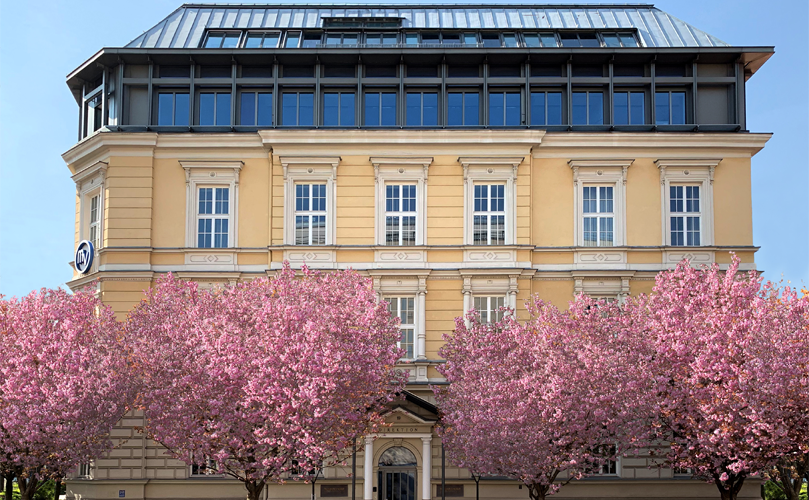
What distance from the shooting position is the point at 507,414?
32.9 metres

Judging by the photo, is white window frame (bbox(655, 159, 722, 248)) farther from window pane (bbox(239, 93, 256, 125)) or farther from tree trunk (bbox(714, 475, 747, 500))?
window pane (bbox(239, 93, 256, 125))

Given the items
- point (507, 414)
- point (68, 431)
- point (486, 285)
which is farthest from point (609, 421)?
point (68, 431)

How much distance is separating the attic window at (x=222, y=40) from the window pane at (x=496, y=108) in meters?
12.1

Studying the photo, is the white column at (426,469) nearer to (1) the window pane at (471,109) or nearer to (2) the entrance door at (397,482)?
(2) the entrance door at (397,482)

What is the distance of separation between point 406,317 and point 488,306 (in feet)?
11.7

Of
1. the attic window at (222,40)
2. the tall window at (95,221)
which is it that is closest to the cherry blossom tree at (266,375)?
the tall window at (95,221)

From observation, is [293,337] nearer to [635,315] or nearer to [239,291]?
[239,291]

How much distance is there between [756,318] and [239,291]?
17.6 m

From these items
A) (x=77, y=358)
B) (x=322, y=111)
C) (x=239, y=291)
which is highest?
(x=322, y=111)

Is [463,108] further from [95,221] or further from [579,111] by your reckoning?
[95,221]

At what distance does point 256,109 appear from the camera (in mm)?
43344

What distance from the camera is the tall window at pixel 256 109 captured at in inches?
1703

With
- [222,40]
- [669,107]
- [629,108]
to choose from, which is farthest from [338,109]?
[669,107]

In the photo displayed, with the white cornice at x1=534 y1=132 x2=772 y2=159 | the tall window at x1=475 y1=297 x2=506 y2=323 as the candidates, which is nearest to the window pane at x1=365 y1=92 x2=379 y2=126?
the white cornice at x1=534 y1=132 x2=772 y2=159
